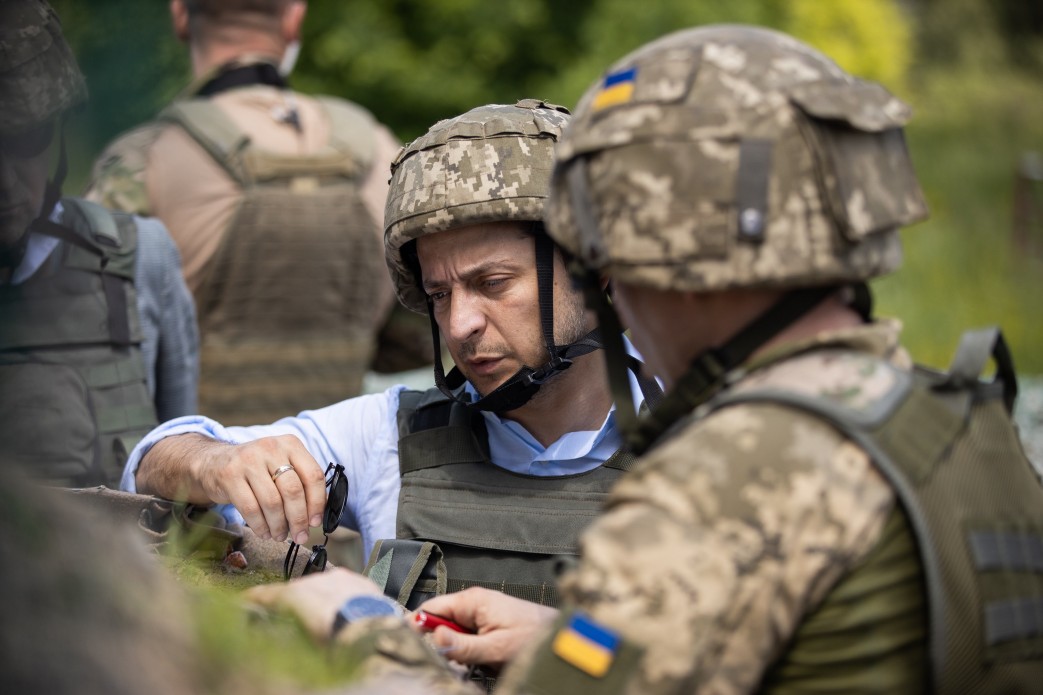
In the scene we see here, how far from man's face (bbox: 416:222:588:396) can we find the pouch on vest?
479mm

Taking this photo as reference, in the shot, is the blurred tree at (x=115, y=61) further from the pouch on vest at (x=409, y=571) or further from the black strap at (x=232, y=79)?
the pouch on vest at (x=409, y=571)

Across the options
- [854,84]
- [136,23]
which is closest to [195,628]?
[854,84]

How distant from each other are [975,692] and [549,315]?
1.62 meters

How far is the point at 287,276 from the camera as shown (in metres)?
5.99

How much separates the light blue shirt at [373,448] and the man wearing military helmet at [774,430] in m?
1.08

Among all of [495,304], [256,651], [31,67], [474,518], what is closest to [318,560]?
[474,518]

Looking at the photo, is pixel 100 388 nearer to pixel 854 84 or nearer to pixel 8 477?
pixel 8 477

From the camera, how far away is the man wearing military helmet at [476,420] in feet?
9.84

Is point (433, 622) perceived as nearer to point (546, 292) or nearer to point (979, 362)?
point (546, 292)

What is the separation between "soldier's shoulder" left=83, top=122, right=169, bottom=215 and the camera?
5.28 metres

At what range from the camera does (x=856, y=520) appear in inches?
66.2

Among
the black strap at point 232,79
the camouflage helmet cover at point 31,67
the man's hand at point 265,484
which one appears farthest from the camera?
the black strap at point 232,79

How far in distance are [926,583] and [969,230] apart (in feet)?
59.9

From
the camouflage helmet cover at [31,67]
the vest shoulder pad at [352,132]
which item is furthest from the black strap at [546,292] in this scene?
the vest shoulder pad at [352,132]
